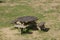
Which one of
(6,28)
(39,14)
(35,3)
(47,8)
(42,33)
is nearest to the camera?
(42,33)

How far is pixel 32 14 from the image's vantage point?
1711cm

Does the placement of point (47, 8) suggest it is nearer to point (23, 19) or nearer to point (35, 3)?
point (35, 3)

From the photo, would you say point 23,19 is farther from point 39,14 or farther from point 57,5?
point 57,5

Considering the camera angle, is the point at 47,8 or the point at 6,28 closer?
the point at 6,28

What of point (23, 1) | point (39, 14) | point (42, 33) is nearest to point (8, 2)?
point (23, 1)

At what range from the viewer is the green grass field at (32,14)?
1285cm

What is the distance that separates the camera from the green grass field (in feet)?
42.2

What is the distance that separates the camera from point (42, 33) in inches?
523

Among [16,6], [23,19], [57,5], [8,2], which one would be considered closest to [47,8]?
[57,5]

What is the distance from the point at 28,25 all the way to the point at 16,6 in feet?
18.6

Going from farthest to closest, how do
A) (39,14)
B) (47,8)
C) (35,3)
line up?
(35,3) → (47,8) → (39,14)

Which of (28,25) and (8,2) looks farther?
(8,2)

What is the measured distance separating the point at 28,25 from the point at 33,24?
1.30 ft

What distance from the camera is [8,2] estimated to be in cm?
2062
